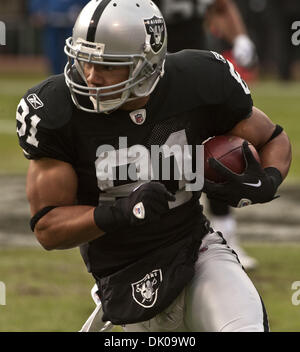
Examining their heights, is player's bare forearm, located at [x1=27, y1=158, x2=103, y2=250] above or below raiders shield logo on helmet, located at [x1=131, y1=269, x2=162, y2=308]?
above

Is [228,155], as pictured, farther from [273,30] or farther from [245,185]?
Result: [273,30]

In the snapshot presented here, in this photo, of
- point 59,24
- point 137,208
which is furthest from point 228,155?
point 59,24

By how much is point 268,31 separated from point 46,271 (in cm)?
1902

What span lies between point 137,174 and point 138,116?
0.68 ft

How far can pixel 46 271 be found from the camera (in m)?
6.28

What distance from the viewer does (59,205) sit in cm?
361

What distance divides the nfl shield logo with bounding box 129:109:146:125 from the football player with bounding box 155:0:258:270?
2.28m

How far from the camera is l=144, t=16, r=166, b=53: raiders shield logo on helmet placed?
12.0 ft

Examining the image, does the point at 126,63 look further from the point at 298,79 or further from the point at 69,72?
the point at 298,79

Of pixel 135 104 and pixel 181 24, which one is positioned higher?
pixel 135 104

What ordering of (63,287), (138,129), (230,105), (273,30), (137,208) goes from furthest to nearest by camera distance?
(273,30)
(63,287)
(230,105)
(138,129)
(137,208)

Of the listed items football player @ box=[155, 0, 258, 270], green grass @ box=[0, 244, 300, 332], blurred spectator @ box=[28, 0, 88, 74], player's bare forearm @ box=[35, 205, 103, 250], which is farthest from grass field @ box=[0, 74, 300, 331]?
blurred spectator @ box=[28, 0, 88, 74]

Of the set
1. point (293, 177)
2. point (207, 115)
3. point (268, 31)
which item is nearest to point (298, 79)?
point (268, 31)

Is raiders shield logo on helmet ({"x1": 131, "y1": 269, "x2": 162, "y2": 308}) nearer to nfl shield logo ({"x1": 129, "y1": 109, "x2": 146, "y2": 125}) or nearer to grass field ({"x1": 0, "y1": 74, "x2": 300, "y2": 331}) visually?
nfl shield logo ({"x1": 129, "y1": 109, "x2": 146, "y2": 125})
